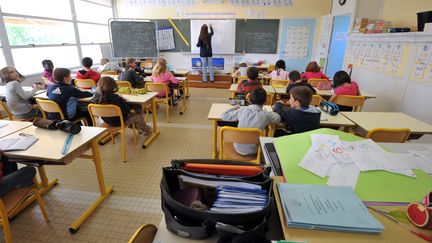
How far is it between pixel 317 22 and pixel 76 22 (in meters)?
6.72

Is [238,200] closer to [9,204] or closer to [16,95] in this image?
[9,204]

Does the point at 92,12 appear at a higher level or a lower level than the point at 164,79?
higher

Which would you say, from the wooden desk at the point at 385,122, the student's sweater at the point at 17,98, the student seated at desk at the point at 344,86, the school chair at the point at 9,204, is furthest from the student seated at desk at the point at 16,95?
the student seated at desk at the point at 344,86

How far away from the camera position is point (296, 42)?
23.2 feet

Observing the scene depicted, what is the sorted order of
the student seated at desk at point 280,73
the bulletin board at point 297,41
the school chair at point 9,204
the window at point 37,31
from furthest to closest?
the bulletin board at point 297,41 → the student seated at desk at point 280,73 → the window at point 37,31 → the school chair at point 9,204

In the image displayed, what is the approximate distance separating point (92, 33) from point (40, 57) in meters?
2.00

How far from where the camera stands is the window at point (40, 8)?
14.0 ft

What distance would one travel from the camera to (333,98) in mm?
3260

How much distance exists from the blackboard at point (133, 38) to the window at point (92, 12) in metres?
0.69

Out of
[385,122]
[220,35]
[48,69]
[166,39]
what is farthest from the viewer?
[166,39]

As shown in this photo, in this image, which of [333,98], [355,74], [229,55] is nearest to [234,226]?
[333,98]

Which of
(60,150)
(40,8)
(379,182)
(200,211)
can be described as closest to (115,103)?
(60,150)

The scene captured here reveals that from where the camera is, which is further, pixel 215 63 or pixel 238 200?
pixel 215 63

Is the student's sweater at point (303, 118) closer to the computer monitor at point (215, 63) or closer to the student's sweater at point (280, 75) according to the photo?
the student's sweater at point (280, 75)
